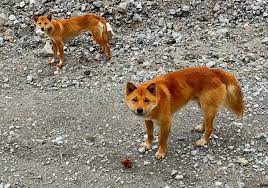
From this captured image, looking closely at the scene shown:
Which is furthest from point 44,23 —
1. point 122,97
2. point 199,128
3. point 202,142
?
point 202,142

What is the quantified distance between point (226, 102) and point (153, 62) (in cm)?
304

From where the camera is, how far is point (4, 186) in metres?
8.09

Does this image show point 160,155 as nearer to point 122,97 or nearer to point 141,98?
point 141,98

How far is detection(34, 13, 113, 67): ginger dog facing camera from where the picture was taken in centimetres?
1156

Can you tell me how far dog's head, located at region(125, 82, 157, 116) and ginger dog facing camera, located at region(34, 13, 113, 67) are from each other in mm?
4021

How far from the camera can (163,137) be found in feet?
27.3

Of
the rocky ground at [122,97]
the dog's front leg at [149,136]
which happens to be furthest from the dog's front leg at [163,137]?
the dog's front leg at [149,136]

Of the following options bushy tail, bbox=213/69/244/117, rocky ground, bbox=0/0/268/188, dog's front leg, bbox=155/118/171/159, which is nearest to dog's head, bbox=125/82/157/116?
dog's front leg, bbox=155/118/171/159

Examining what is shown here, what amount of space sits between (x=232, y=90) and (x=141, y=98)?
5.79ft

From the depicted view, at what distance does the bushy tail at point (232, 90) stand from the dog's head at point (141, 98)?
140 cm

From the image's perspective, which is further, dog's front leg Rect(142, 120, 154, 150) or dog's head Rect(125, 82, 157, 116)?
dog's front leg Rect(142, 120, 154, 150)

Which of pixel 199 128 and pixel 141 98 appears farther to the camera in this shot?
pixel 199 128

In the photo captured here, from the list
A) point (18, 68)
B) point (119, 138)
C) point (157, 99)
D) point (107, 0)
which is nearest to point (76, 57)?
point (18, 68)

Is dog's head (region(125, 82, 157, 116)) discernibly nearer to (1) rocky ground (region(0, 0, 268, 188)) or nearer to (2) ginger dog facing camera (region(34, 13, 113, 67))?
(1) rocky ground (region(0, 0, 268, 188))
